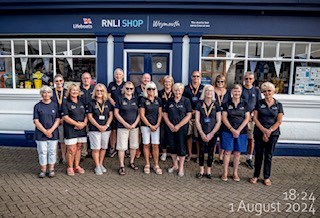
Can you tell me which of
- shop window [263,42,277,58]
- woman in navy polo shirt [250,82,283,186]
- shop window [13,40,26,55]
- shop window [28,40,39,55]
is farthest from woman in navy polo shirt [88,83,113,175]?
shop window [263,42,277,58]

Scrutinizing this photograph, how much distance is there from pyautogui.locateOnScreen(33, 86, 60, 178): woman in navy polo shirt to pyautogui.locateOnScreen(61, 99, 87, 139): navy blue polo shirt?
0.18 m

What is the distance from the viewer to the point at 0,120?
695cm

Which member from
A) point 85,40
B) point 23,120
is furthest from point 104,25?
point 23,120

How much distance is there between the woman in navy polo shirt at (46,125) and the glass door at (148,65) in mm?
2299

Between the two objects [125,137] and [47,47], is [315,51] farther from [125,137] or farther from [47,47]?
[47,47]

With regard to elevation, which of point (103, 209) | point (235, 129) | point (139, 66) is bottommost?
point (103, 209)

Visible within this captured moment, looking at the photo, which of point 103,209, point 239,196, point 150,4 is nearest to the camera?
point 103,209

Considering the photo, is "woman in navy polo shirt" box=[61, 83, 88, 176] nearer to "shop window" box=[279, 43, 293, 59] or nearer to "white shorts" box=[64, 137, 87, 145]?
"white shorts" box=[64, 137, 87, 145]

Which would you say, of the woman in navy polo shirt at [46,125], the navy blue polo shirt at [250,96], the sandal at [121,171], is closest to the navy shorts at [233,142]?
the navy blue polo shirt at [250,96]

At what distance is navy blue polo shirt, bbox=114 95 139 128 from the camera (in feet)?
16.7

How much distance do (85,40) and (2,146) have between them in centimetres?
349

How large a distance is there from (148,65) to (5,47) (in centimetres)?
387

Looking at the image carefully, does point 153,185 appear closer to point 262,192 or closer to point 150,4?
point 262,192

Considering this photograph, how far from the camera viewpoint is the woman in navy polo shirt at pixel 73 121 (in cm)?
492
